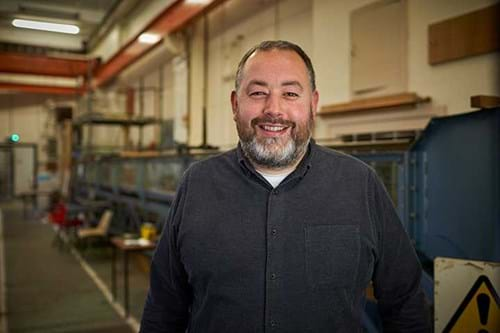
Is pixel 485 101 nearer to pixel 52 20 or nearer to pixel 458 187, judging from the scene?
pixel 458 187

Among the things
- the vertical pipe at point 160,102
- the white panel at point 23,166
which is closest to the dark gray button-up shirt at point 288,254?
the vertical pipe at point 160,102

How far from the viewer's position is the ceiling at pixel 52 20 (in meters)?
6.90

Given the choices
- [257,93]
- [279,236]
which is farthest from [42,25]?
[279,236]

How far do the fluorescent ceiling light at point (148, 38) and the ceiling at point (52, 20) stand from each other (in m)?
1.34

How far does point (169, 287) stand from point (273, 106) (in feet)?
1.96

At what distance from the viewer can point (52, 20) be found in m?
7.29

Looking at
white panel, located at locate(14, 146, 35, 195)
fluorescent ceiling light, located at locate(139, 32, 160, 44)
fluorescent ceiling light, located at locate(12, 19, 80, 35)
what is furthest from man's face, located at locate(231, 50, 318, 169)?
white panel, located at locate(14, 146, 35, 195)

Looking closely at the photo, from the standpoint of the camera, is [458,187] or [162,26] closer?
[458,187]

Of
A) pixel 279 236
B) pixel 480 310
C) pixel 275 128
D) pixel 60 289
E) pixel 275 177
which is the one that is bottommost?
pixel 60 289

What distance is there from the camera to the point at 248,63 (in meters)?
1.24

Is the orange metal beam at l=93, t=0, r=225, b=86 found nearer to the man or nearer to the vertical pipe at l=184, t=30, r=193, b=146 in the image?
the vertical pipe at l=184, t=30, r=193, b=146

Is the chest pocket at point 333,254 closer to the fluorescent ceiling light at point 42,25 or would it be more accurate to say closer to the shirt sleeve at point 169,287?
the shirt sleeve at point 169,287

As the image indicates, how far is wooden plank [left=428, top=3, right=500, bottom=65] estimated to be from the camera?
8.70ft

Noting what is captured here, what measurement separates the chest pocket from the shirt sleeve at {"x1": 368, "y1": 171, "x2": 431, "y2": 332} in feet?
0.29
